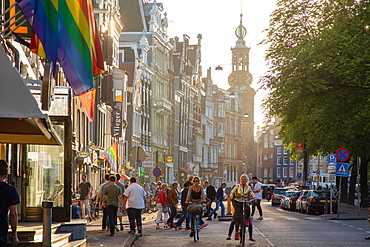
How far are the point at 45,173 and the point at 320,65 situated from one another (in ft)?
78.3

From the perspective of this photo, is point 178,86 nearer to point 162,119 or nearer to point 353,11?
point 162,119

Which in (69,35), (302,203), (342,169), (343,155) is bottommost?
(302,203)

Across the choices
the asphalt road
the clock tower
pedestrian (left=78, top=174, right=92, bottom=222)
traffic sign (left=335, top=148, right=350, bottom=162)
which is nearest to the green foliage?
traffic sign (left=335, top=148, right=350, bottom=162)

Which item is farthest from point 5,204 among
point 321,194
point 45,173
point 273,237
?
point 321,194

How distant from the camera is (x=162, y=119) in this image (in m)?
86.9

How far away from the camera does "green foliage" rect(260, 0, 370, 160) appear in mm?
37438

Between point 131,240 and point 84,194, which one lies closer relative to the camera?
point 131,240

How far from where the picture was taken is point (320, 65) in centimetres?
3981

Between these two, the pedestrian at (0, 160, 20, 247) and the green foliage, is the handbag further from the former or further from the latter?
the green foliage

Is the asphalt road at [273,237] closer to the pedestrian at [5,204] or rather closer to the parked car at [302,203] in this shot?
the pedestrian at [5,204]

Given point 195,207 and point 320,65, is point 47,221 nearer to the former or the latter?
point 195,207

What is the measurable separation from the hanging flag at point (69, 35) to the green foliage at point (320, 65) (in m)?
25.0

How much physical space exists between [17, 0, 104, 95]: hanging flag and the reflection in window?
5.69 m

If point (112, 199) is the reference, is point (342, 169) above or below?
above
